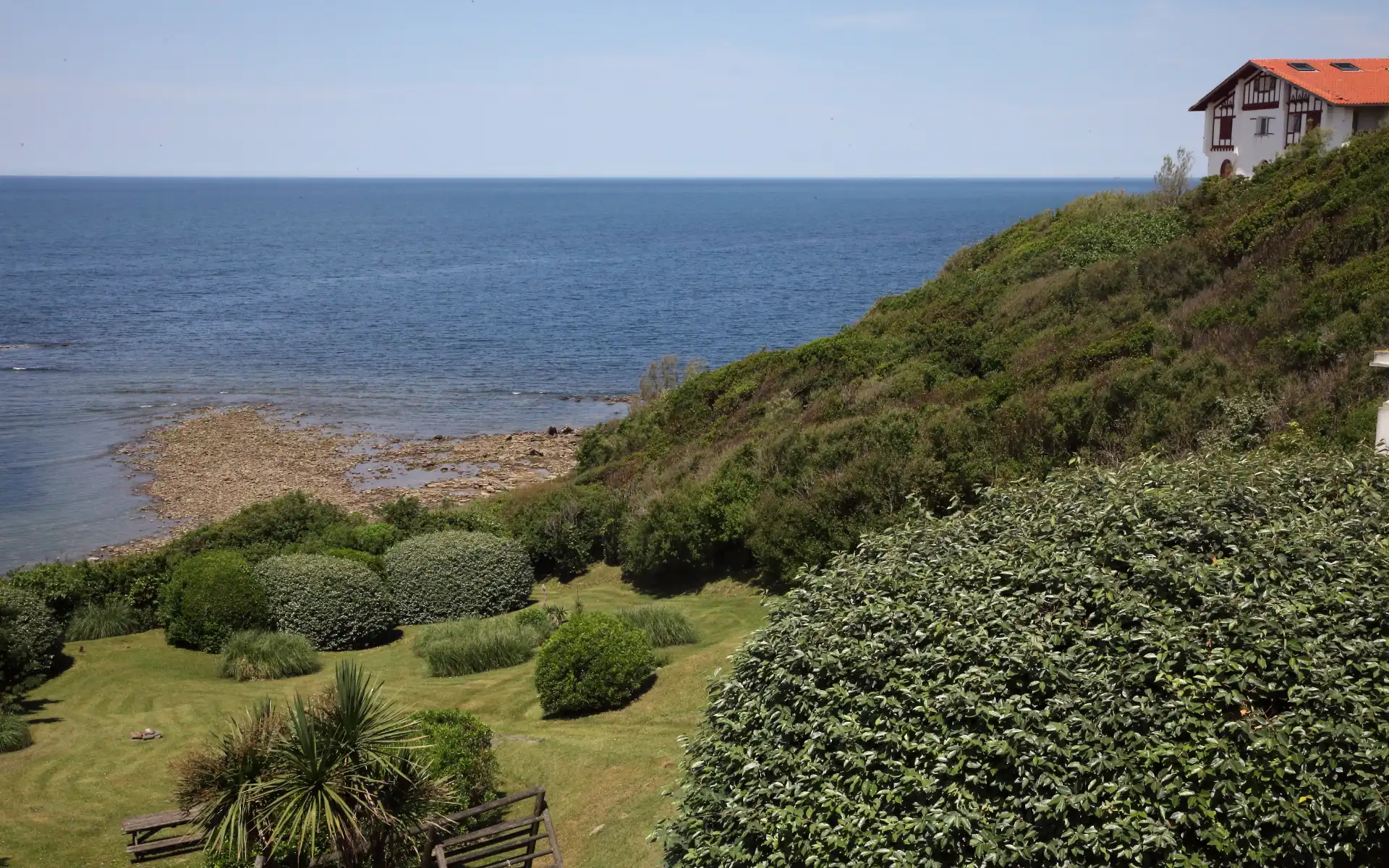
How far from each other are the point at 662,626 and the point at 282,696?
19.3 feet

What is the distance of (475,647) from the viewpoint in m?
18.2

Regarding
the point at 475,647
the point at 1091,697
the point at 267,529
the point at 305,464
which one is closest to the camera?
the point at 1091,697

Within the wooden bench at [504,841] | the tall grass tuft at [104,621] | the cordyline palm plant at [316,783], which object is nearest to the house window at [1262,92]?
the tall grass tuft at [104,621]

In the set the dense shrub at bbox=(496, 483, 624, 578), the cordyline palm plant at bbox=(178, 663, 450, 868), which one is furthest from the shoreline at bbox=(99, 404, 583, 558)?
the cordyline palm plant at bbox=(178, 663, 450, 868)

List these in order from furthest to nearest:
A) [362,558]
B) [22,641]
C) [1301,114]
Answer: [1301,114] → [362,558] → [22,641]

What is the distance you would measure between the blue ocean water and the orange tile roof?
1213 inches

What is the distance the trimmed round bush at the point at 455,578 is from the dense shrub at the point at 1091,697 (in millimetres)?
12918

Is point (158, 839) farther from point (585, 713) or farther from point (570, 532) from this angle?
point (570, 532)

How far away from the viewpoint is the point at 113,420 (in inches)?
2036

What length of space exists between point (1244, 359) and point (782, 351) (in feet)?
53.9

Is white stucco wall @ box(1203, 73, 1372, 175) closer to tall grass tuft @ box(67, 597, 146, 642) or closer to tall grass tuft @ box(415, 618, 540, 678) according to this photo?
tall grass tuft @ box(415, 618, 540, 678)

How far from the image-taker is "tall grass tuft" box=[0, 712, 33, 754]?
587 inches

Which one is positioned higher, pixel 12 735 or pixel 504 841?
pixel 504 841

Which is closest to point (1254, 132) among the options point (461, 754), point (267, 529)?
point (267, 529)
